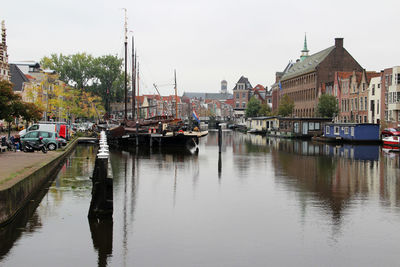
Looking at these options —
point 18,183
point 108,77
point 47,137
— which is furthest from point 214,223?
point 108,77

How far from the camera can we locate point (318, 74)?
110 meters

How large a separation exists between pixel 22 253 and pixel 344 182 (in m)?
19.3

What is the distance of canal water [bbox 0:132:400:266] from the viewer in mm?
13203

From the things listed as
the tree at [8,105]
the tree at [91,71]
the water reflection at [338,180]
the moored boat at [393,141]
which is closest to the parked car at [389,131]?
the moored boat at [393,141]

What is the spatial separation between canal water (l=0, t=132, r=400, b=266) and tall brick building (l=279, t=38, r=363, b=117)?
79.8 meters

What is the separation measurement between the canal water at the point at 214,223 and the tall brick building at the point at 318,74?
3141 inches

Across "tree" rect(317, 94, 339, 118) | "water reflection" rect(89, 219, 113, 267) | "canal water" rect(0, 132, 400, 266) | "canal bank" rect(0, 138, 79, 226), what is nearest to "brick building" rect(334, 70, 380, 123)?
"tree" rect(317, 94, 339, 118)

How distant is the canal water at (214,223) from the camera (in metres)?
13.2

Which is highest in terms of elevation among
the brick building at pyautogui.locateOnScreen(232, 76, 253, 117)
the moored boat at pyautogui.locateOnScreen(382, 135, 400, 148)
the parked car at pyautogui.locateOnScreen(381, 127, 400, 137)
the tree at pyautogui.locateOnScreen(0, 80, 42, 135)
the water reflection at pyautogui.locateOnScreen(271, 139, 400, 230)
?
the brick building at pyautogui.locateOnScreen(232, 76, 253, 117)

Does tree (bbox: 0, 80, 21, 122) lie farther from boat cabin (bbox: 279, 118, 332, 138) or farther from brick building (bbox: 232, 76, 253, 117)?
brick building (bbox: 232, 76, 253, 117)

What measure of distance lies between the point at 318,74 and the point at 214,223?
97.3 meters

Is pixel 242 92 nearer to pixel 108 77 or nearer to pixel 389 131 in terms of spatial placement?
pixel 108 77

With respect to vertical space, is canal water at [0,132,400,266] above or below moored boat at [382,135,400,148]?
below

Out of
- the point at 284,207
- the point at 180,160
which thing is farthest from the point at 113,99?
the point at 284,207
